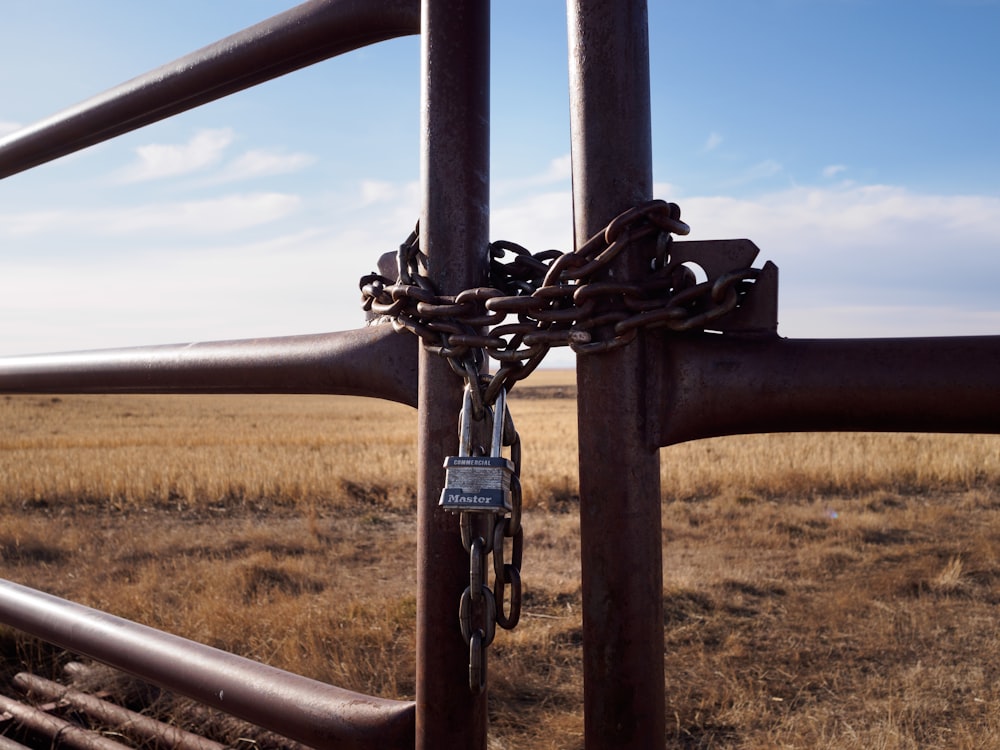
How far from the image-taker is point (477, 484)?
632 mm

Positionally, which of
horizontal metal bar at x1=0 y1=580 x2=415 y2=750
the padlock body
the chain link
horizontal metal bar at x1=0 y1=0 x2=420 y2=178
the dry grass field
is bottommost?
the dry grass field

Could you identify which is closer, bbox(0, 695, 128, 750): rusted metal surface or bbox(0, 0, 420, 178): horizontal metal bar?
bbox(0, 0, 420, 178): horizontal metal bar

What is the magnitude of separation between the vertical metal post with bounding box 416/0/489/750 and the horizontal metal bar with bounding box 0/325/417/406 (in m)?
0.06

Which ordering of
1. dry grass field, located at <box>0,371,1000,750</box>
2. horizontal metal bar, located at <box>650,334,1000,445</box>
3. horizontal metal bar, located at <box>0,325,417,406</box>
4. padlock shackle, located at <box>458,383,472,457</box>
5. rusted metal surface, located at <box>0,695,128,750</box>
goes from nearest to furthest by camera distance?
1. horizontal metal bar, located at <box>650,334,1000,445</box>
2. padlock shackle, located at <box>458,383,472,457</box>
3. horizontal metal bar, located at <box>0,325,417,406</box>
4. rusted metal surface, located at <box>0,695,128,750</box>
5. dry grass field, located at <box>0,371,1000,750</box>

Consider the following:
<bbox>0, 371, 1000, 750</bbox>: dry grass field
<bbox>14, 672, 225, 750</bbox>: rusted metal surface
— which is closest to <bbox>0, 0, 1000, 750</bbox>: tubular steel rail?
<bbox>14, 672, 225, 750</bbox>: rusted metal surface

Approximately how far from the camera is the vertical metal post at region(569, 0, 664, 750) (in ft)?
2.09

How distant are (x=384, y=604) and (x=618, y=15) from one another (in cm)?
376

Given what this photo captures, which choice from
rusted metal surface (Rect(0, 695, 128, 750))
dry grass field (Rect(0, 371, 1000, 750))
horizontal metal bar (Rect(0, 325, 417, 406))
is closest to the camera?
horizontal metal bar (Rect(0, 325, 417, 406))

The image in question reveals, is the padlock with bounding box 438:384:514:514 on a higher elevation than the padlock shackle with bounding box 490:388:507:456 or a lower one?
lower

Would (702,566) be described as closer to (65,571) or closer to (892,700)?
(892,700)

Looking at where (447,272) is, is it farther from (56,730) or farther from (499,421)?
(56,730)

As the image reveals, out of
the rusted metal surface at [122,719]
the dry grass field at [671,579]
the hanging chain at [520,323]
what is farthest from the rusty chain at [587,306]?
the dry grass field at [671,579]

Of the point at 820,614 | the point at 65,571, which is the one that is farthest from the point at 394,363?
the point at 65,571

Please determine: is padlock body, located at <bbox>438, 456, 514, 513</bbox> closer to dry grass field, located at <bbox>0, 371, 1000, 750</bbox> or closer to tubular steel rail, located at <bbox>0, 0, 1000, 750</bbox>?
tubular steel rail, located at <bbox>0, 0, 1000, 750</bbox>
